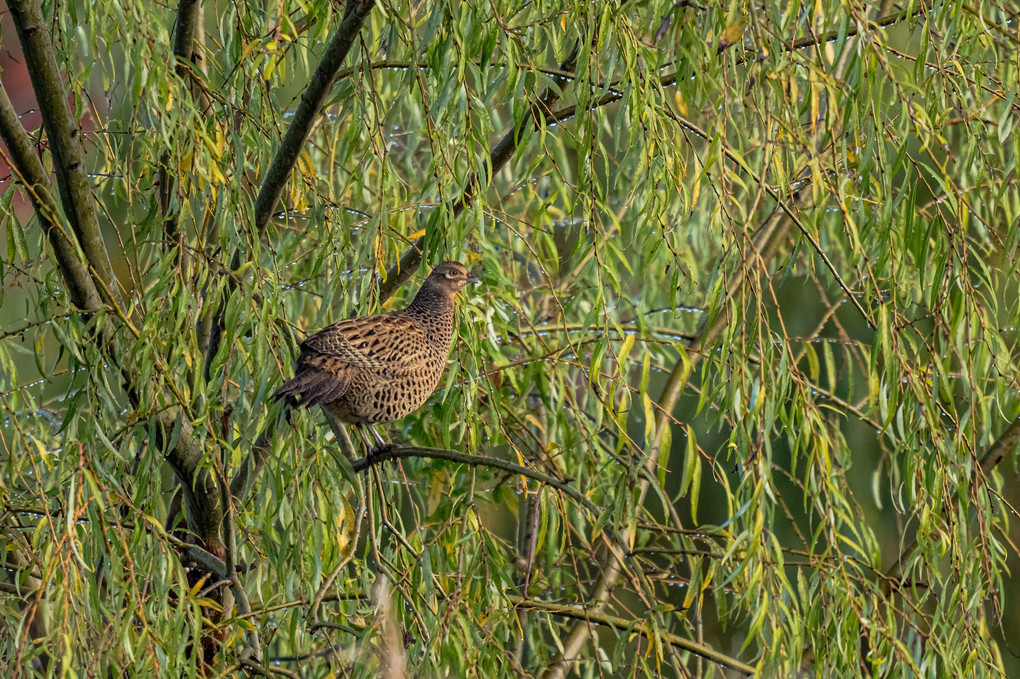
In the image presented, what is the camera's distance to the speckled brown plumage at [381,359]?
2.22 metres

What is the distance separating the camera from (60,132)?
2256 mm

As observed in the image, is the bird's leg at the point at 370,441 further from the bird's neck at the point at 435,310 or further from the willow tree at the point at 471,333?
the bird's neck at the point at 435,310

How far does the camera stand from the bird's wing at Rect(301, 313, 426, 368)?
2.26 meters

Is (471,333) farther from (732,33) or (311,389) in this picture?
(732,33)

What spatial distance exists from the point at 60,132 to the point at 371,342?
699mm

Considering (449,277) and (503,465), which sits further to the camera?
(449,277)

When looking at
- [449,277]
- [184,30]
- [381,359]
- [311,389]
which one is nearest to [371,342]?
[381,359]

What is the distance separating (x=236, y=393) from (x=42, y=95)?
101 cm

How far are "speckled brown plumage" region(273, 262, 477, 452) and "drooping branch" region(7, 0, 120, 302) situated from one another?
41 cm

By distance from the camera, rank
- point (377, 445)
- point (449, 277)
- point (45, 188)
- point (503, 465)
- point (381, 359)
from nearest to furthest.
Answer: point (503, 465), point (45, 188), point (381, 359), point (377, 445), point (449, 277)

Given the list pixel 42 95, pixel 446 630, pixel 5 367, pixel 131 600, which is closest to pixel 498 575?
pixel 446 630

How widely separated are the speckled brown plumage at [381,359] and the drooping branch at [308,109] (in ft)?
0.90

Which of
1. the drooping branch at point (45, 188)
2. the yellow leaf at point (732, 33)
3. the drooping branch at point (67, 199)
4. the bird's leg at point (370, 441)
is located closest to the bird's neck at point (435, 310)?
the bird's leg at point (370, 441)

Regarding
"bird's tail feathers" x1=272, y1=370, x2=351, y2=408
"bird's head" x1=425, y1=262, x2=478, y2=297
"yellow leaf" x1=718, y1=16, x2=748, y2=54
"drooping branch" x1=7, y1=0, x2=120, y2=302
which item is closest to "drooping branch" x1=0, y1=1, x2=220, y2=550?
"drooping branch" x1=7, y1=0, x2=120, y2=302
